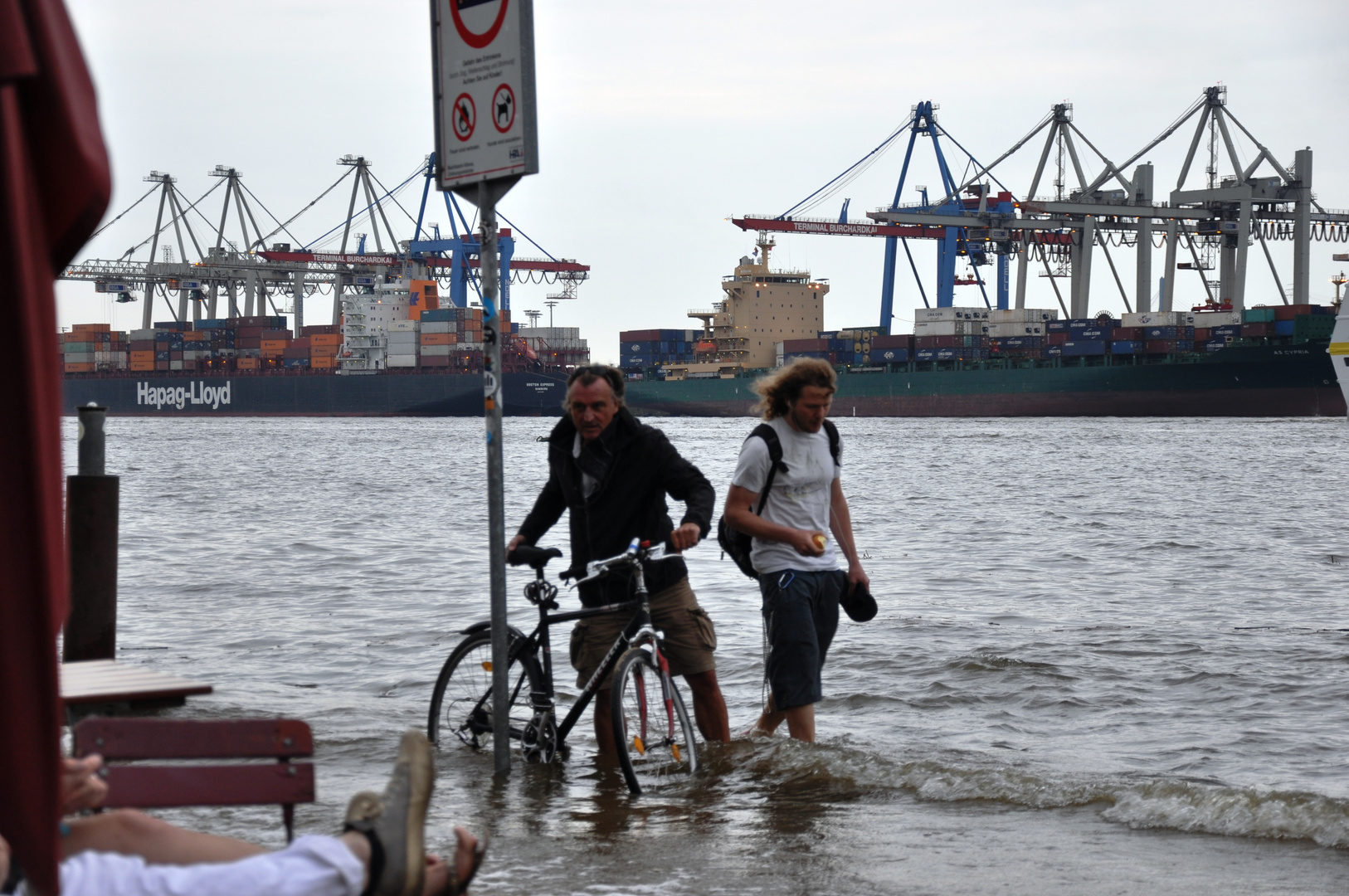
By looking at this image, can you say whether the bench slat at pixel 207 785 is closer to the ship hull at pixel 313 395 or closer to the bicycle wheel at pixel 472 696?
the bicycle wheel at pixel 472 696

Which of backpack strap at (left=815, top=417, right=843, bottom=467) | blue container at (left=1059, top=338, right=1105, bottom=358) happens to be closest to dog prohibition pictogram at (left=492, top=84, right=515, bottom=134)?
backpack strap at (left=815, top=417, right=843, bottom=467)

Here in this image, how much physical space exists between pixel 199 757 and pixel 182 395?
84.9 meters

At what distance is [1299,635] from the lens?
8.59m

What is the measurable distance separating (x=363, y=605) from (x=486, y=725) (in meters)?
5.24

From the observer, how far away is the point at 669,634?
15.8 ft

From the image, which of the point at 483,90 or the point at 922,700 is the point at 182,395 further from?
the point at 483,90

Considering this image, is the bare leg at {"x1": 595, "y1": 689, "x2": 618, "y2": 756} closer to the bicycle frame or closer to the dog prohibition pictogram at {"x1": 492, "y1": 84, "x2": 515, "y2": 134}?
the bicycle frame

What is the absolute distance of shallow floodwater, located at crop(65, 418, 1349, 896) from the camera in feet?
13.5

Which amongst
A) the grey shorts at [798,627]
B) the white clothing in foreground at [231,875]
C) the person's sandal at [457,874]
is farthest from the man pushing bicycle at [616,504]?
the white clothing in foreground at [231,875]

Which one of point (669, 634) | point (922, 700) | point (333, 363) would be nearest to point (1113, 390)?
point (333, 363)

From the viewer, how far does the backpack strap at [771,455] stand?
4.67m

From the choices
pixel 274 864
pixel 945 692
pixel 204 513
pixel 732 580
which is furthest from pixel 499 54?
pixel 204 513

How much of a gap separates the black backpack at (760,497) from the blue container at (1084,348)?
192 ft

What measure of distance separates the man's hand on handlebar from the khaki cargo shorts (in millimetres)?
376
